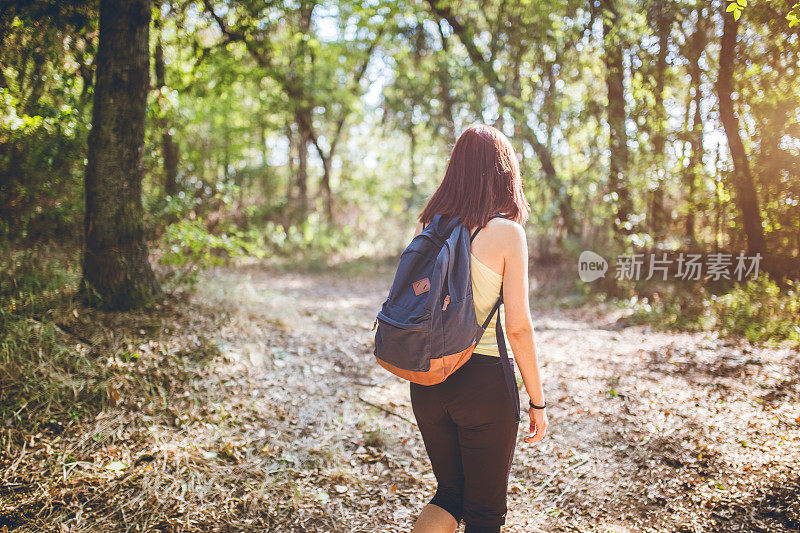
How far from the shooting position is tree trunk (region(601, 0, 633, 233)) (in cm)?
759

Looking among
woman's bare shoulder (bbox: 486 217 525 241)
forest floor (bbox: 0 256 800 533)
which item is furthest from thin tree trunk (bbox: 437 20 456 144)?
woman's bare shoulder (bbox: 486 217 525 241)

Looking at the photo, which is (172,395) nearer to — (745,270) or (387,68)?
(745,270)

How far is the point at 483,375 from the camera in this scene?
1733 millimetres

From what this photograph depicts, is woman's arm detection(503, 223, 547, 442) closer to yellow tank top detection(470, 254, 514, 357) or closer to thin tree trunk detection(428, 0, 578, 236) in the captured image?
yellow tank top detection(470, 254, 514, 357)

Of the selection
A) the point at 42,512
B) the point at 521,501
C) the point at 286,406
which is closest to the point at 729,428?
the point at 521,501

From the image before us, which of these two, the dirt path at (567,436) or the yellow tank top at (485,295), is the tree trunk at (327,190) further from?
the yellow tank top at (485,295)

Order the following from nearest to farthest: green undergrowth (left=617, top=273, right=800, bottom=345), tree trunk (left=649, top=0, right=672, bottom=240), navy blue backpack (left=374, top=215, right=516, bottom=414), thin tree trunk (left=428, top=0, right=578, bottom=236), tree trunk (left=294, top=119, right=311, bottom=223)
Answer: navy blue backpack (left=374, top=215, right=516, bottom=414) < green undergrowth (left=617, top=273, right=800, bottom=345) < tree trunk (left=649, top=0, right=672, bottom=240) < thin tree trunk (left=428, top=0, right=578, bottom=236) < tree trunk (left=294, top=119, right=311, bottom=223)

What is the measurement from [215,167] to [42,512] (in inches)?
414

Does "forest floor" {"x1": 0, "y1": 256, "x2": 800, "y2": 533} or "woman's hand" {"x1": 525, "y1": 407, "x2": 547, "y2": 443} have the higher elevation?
"woman's hand" {"x1": 525, "y1": 407, "x2": 547, "y2": 443}

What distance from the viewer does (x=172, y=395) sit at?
3.67 metres

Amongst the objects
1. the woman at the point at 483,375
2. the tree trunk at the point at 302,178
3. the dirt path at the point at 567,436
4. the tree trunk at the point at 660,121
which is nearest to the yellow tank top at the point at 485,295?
the woman at the point at 483,375

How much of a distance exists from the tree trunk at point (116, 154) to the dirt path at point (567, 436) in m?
1.03

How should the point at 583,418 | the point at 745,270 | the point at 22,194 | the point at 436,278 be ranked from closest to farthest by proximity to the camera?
1. the point at 436,278
2. the point at 583,418
3. the point at 22,194
4. the point at 745,270

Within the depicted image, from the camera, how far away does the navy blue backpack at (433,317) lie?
167 centimetres
